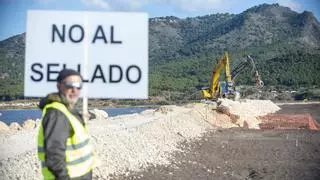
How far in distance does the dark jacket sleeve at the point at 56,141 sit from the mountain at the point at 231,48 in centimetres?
4912

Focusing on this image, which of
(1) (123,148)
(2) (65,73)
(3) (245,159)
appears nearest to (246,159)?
(3) (245,159)

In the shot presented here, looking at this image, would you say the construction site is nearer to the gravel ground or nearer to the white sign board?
the gravel ground

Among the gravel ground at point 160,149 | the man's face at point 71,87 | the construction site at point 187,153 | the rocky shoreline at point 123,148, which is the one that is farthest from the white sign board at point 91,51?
the construction site at point 187,153

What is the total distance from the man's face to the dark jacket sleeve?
0.53ft

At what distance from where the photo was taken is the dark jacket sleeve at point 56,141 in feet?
11.4

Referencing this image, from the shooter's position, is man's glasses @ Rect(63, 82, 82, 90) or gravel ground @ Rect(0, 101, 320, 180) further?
gravel ground @ Rect(0, 101, 320, 180)

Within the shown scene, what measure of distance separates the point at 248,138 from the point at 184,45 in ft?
353

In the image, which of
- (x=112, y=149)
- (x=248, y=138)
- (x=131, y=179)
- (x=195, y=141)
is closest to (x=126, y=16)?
(x=131, y=179)

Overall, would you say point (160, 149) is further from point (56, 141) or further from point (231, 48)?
point (231, 48)

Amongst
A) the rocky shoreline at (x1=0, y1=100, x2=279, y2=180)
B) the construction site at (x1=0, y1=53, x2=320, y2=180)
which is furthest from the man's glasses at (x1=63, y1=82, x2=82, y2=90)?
the construction site at (x1=0, y1=53, x2=320, y2=180)

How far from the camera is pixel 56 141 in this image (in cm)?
347

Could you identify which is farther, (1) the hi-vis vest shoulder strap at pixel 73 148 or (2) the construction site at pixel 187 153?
(2) the construction site at pixel 187 153

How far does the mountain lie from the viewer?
7512 centimetres

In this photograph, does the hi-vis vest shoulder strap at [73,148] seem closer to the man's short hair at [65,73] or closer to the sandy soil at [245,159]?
the man's short hair at [65,73]
